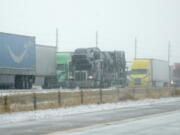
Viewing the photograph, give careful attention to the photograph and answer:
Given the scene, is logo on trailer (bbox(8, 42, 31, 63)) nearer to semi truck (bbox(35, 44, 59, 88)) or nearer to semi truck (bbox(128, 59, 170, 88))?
semi truck (bbox(35, 44, 59, 88))

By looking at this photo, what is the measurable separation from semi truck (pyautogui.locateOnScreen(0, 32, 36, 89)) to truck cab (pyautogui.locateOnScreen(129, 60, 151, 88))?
1348 centimetres

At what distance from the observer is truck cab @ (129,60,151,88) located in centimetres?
Answer: 5438

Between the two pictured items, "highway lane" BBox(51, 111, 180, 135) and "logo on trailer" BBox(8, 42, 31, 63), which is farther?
"logo on trailer" BBox(8, 42, 31, 63)

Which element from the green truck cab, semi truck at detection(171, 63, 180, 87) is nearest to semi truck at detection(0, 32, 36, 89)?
the green truck cab

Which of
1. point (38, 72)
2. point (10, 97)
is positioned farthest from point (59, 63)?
point (10, 97)

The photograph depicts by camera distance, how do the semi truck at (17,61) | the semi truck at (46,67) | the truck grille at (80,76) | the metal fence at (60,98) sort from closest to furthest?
the metal fence at (60,98) < the semi truck at (17,61) < the truck grille at (80,76) < the semi truck at (46,67)

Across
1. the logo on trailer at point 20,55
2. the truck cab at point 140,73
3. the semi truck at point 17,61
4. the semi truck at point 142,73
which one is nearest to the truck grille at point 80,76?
the semi truck at point 17,61

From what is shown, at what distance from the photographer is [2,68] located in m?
40.5

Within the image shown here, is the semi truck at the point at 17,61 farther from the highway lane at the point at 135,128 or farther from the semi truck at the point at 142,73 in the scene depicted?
the highway lane at the point at 135,128

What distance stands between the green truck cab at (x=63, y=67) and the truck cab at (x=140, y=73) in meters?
8.62

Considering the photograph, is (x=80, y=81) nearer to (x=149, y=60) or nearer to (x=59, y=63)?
(x=59, y=63)

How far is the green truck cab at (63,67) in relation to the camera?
4850cm

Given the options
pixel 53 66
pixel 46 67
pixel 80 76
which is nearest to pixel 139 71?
pixel 80 76

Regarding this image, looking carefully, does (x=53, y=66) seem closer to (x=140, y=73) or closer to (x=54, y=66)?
(x=54, y=66)
